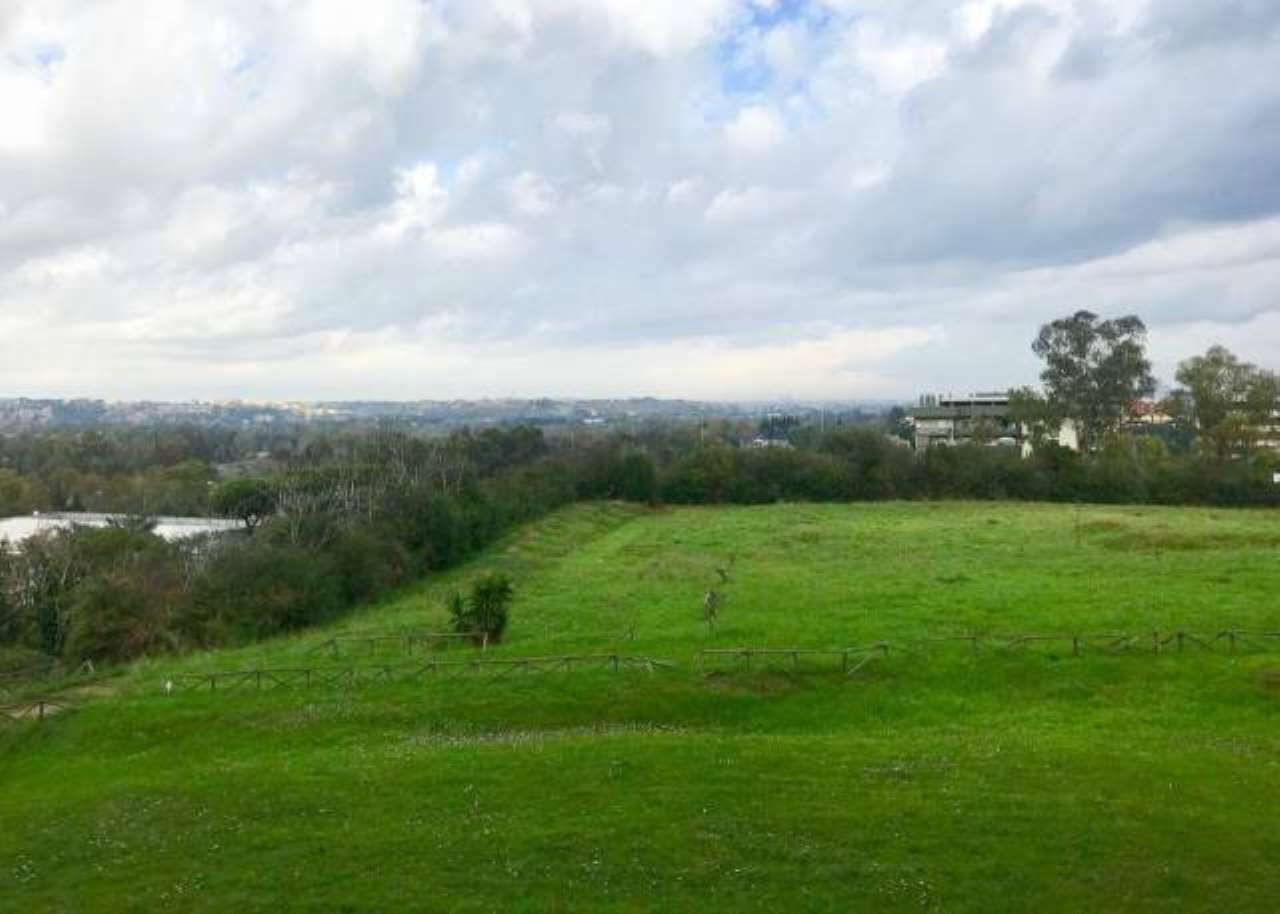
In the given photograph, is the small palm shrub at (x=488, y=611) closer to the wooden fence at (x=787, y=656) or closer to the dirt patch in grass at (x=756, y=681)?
the wooden fence at (x=787, y=656)

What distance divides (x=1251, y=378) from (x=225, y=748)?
9493 centimetres

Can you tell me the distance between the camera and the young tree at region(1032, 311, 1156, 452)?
93938mm

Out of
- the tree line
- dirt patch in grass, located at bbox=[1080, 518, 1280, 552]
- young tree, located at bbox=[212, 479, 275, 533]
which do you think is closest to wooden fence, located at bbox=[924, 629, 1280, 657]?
dirt patch in grass, located at bbox=[1080, 518, 1280, 552]

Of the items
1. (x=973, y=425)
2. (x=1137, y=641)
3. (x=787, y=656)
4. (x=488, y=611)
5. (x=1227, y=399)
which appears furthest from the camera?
(x=973, y=425)

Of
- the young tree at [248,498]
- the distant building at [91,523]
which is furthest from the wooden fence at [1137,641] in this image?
the distant building at [91,523]

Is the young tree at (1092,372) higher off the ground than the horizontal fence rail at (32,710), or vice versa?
the young tree at (1092,372)

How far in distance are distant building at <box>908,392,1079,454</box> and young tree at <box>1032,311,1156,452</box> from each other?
348 cm

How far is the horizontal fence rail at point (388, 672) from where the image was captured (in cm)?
2688

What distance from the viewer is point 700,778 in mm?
18453

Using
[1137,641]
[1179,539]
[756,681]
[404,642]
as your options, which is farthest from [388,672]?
[1179,539]

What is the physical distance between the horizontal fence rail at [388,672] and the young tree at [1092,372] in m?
82.1

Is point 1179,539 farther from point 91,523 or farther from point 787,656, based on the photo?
point 91,523

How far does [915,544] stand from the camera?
56.4 meters

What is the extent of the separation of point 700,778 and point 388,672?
1245 centimetres
